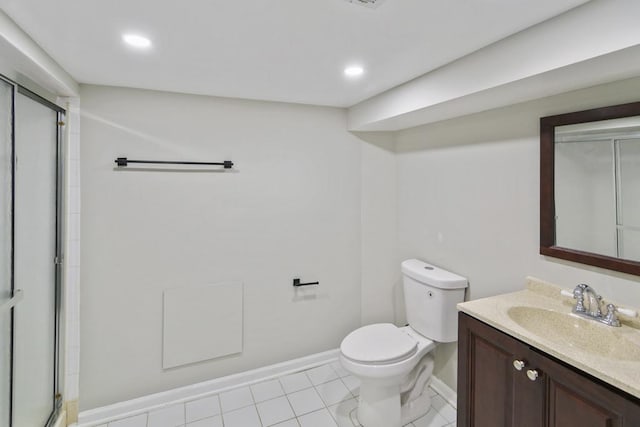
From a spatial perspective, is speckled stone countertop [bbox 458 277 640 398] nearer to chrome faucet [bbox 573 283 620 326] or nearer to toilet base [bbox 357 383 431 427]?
chrome faucet [bbox 573 283 620 326]

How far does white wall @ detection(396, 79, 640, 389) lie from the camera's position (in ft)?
5.08

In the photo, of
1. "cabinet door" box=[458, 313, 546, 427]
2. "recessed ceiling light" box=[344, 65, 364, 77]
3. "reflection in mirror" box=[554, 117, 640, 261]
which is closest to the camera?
"cabinet door" box=[458, 313, 546, 427]

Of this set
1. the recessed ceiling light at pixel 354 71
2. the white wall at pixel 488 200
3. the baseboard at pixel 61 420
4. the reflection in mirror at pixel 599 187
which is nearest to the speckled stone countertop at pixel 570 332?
the white wall at pixel 488 200

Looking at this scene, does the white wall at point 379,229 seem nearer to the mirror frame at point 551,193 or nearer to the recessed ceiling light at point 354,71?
the recessed ceiling light at point 354,71

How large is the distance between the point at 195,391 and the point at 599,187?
270cm

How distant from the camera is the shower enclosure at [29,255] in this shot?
1.44 m

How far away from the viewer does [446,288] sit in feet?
6.77

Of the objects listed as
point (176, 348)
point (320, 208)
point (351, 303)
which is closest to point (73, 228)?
point (176, 348)

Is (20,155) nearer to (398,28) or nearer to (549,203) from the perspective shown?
(398,28)

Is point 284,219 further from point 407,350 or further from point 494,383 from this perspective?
point 494,383

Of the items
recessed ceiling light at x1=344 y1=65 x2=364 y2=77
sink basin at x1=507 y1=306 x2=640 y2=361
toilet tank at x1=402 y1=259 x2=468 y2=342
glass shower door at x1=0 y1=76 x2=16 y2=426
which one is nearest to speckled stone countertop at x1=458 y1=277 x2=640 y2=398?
sink basin at x1=507 y1=306 x2=640 y2=361

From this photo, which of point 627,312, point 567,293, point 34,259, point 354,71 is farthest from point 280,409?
point 354,71

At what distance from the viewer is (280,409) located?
2.18 meters

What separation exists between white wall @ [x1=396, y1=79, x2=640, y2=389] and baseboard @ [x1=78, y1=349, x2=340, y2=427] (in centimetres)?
103
